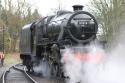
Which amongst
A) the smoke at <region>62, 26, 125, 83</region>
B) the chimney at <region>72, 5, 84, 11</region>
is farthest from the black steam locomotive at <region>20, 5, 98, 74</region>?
the smoke at <region>62, 26, 125, 83</region>

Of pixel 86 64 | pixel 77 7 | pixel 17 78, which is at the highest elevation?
pixel 77 7

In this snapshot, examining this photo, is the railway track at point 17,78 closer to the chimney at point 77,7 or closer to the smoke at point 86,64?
the smoke at point 86,64

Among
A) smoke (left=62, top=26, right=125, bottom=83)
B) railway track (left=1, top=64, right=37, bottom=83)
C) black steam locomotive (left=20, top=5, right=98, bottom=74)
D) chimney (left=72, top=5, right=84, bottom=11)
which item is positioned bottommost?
railway track (left=1, top=64, right=37, bottom=83)

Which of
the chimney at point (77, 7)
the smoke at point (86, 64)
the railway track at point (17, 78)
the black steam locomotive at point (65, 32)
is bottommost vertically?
the railway track at point (17, 78)

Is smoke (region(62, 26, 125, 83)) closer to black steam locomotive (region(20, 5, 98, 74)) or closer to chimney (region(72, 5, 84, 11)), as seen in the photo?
black steam locomotive (region(20, 5, 98, 74))

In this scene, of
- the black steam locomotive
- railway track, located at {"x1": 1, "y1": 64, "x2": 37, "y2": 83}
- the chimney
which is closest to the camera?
the black steam locomotive

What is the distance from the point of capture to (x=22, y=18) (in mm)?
72500


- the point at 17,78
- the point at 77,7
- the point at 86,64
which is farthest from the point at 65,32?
the point at 17,78

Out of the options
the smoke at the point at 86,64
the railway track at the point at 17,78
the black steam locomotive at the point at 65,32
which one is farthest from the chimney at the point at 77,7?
the railway track at the point at 17,78

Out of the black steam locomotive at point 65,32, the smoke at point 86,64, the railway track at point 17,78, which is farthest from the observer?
the railway track at point 17,78

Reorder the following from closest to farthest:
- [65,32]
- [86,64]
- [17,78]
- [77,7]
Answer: [86,64] < [65,32] < [77,7] < [17,78]

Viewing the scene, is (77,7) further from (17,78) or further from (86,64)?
(17,78)

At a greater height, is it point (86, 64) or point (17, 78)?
point (86, 64)

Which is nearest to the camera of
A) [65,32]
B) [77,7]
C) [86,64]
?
[86,64]
